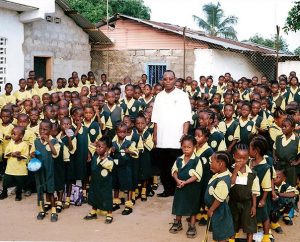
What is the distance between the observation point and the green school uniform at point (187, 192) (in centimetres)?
462

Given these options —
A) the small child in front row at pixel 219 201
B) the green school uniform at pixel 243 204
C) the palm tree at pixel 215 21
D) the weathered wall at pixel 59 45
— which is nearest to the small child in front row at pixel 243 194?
the green school uniform at pixel 243 204

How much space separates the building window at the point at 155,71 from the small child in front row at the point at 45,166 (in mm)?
9130

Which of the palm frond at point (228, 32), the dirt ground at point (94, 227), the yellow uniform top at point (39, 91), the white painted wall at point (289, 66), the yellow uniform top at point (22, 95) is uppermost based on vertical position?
the palm frond at point (228, 32)

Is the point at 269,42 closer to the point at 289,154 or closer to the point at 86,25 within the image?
the point at 86,25

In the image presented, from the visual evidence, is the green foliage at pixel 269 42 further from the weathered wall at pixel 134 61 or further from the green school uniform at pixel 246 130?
the green school uniform at pixel 246 130

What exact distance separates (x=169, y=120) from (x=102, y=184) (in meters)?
1.25

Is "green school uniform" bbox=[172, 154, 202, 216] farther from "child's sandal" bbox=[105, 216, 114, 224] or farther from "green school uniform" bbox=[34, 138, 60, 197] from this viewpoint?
"green school uniform" bbox=[34, 138, 60, 197]

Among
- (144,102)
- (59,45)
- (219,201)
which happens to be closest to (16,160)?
(144,102)

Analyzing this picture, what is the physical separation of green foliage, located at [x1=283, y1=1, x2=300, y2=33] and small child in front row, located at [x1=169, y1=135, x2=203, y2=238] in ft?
24.8

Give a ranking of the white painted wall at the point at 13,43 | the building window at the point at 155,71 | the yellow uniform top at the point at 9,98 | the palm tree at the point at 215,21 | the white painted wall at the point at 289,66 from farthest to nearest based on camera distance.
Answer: the palm tree at the point at 215,21 → the white painted wall at the point at 289,66 → the building window at the point at 155,71 → the white painted wall at the point at 13,43 → the yellow uniform top at the point at 9,98

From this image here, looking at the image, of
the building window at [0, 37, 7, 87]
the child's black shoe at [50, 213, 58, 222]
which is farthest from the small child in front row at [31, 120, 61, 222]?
the building window at [0, 37, 7, 87]

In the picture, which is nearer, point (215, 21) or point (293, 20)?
point (293, 20)

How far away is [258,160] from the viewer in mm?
4422

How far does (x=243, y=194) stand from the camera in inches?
165
